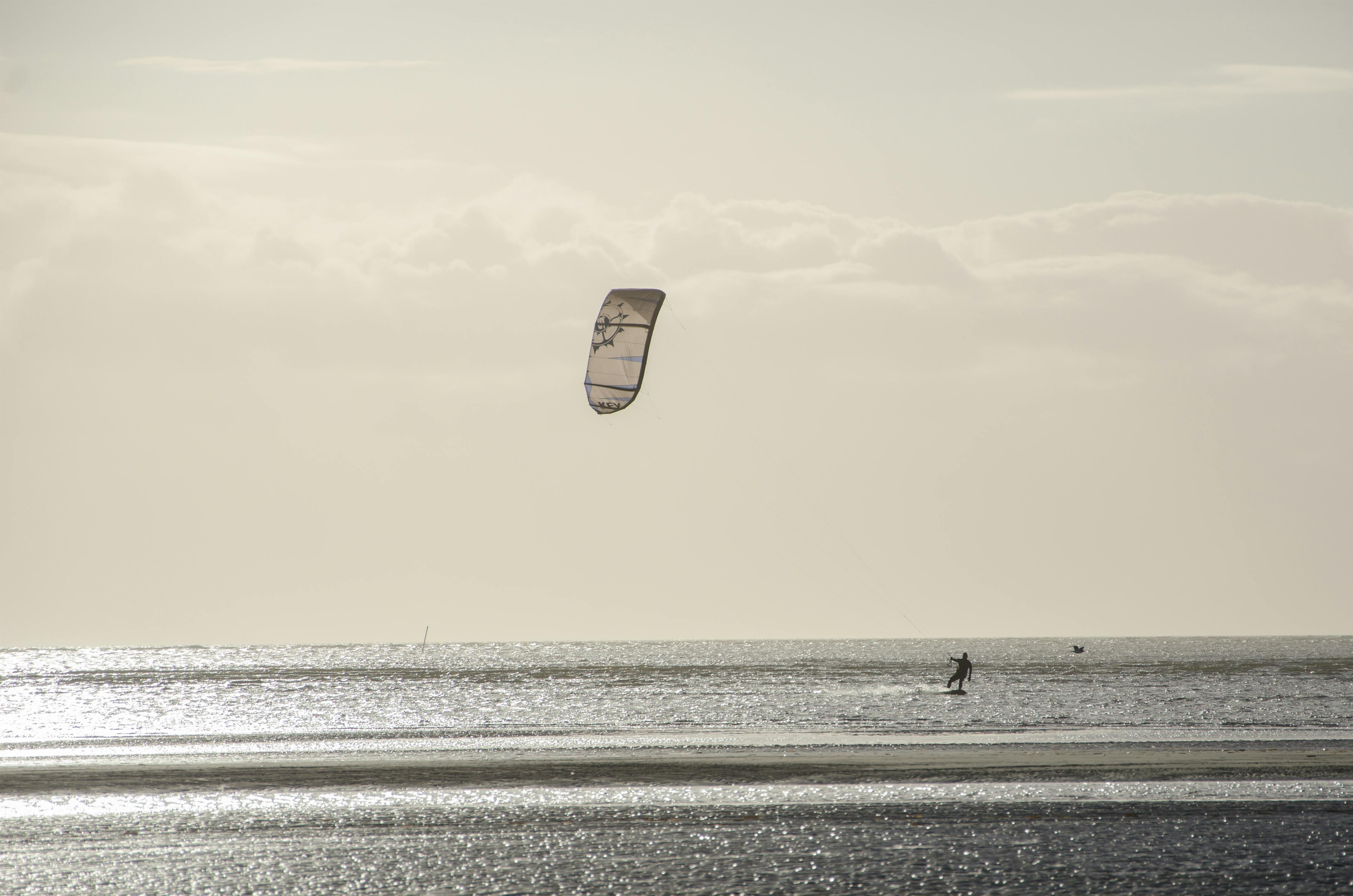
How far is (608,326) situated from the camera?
30.1 meters

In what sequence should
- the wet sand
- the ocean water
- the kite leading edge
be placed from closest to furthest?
1. the ocean water
2. the wet sand
3. the kite leading edge

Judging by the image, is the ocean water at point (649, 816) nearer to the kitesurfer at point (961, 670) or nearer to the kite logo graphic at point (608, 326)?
the kitesurfer at point (961, 670)

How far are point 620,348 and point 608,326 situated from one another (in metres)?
0.72

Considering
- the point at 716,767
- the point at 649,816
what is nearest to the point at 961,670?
the point at 716,767

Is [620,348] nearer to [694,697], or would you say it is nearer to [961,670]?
[961,670]

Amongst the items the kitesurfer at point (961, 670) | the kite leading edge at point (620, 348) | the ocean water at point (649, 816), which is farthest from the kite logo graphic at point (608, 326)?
the kitesurfer at point (961, 670)

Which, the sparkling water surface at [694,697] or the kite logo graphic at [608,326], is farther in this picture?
the sparkling water surface at [694,697]

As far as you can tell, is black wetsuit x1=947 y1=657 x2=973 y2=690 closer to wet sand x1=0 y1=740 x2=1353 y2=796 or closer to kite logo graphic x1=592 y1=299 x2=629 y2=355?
wet sand x1=0 y1=740 x2=1353 y2=796

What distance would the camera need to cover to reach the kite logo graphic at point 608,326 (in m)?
30.0

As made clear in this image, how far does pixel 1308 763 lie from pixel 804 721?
50.4 feet

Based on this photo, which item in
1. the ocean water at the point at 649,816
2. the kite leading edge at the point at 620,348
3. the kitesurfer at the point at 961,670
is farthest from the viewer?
the kitesurfer at the point at 961,670

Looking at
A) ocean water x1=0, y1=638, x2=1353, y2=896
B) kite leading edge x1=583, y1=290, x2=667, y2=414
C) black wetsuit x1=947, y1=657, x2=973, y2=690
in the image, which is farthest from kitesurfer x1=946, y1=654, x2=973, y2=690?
kite leading edge x1=583, y1=290, x2=667, y2=414

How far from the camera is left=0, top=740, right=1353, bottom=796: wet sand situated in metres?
20.8

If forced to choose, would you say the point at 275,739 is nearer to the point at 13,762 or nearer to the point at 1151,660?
the point at 13,762
